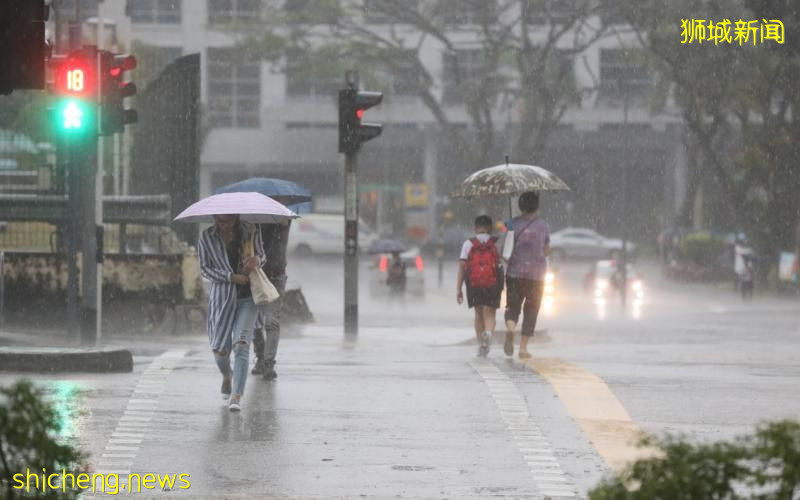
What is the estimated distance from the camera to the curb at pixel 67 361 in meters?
14.1

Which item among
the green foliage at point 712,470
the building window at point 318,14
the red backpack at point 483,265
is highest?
the building window at point 318,14

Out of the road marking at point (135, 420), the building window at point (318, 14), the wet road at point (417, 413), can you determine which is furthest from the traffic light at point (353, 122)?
the building window at point (318, 14)

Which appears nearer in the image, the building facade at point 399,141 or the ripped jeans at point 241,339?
the ripped jeans at point 241,339

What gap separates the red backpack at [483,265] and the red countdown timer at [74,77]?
4.47 metres

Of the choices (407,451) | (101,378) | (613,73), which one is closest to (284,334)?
(101,378)

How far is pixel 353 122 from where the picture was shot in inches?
818

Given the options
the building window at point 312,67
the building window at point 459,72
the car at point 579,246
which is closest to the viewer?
the building window at point 312,67

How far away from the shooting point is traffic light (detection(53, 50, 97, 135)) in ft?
56.8

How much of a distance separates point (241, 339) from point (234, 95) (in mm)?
64494

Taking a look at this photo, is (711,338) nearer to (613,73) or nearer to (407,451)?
(407,451)

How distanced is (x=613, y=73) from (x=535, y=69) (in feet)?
59.2

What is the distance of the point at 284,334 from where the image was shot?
69.2ft

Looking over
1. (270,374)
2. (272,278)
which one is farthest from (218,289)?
(272,278)

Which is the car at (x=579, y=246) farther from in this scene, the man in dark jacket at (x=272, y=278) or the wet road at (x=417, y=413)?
the man in dark jacket at (x=272, y=278)
